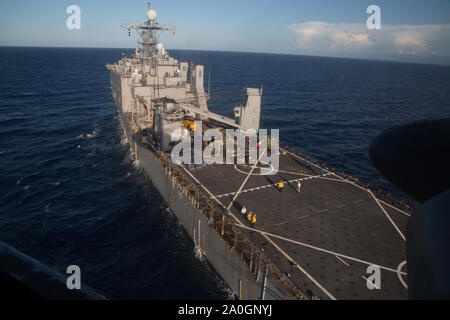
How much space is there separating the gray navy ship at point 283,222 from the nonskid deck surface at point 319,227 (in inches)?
3.2

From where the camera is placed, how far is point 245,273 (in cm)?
2125

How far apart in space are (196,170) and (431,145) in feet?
101

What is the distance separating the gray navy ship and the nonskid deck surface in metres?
0.08

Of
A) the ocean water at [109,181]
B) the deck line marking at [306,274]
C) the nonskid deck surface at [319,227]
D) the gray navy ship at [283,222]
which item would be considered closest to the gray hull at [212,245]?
the gray navy ship at [283,222]

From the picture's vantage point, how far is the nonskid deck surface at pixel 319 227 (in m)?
19.6

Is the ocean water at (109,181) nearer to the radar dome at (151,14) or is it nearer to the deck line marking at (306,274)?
the deck line marking at (306,274)

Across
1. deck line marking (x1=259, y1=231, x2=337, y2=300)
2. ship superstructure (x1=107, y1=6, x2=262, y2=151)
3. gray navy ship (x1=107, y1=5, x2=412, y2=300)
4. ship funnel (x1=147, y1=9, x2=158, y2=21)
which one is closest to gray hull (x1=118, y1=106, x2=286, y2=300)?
gray navy ship (x1=107, y1=5, x2=412, y2=300)

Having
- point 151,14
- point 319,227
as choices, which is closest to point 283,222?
point 319,227

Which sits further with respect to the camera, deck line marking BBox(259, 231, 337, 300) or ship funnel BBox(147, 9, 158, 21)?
ship funnel BBox(147, 9, 158, 21)

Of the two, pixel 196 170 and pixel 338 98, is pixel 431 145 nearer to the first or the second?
pixel 196 170

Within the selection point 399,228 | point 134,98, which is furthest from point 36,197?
point 399,228

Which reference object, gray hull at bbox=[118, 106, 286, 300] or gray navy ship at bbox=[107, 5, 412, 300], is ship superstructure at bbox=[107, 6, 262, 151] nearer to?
gray navy ship at bbox=[107, 5, 412, 300]

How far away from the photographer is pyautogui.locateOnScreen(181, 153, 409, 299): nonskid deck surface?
19616 millimetres
